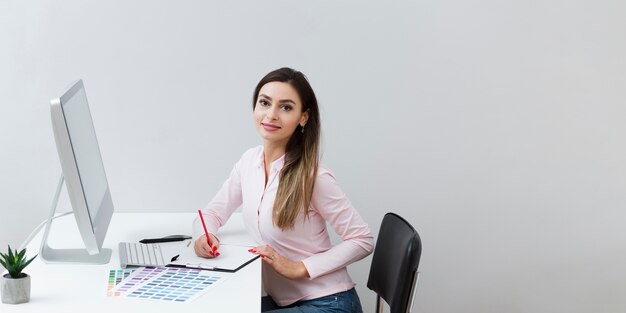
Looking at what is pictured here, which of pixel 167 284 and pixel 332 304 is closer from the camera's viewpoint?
pixel 167 284

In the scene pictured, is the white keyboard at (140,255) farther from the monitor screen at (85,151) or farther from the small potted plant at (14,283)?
the small potted plant at (14,283)

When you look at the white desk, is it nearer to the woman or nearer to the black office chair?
the woman

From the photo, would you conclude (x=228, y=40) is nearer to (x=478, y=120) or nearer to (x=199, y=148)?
(x=199, y=148)

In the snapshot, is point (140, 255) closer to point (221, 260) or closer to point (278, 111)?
point (221, 260)

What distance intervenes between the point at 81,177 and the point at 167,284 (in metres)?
0.33

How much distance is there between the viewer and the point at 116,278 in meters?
2.07

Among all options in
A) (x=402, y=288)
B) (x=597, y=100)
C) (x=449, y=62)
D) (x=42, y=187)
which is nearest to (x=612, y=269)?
(x=597, y=100)

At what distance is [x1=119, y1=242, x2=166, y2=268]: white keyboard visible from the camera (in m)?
2.18

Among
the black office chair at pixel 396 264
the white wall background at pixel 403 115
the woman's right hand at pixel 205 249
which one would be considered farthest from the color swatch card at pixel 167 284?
the white wall background at pixel 403 115

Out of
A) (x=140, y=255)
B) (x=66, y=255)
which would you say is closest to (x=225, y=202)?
(x=140, y=255)

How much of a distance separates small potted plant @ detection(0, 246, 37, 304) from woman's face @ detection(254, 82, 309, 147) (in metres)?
0.83

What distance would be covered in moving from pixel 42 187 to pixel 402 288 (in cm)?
161

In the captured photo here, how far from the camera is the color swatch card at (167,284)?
6.35 feet

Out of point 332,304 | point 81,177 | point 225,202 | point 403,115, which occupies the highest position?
point 403,115
